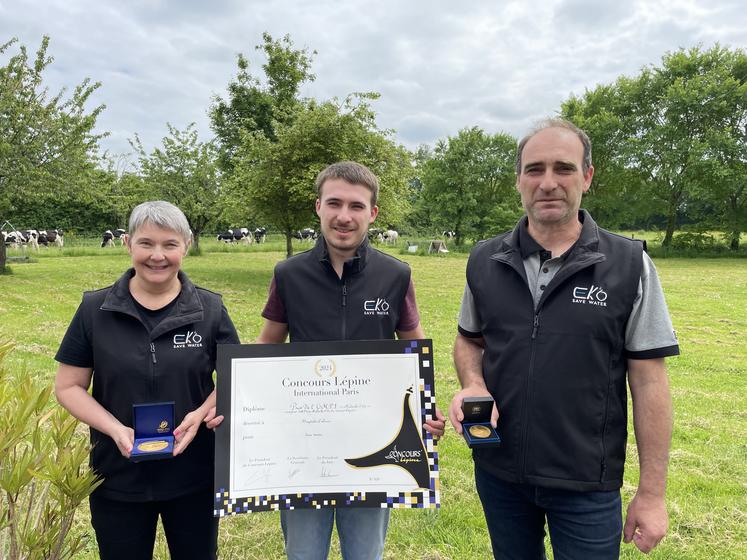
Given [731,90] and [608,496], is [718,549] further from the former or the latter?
[731,90]

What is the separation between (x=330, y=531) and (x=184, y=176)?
27853 mm

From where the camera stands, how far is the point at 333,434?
2.13 metres

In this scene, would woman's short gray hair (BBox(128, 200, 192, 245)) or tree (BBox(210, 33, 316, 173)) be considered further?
tree (BBox(210, 33, 316, 173))

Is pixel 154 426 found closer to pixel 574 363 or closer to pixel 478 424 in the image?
pixel 478 424

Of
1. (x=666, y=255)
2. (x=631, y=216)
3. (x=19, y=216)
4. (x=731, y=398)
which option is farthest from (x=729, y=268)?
(x=19, y=216)

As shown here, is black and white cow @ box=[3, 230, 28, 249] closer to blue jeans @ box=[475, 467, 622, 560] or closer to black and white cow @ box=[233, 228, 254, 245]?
black and white cow @ box=[233, 228, 254, 245]

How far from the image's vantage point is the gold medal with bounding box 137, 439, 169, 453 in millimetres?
1870

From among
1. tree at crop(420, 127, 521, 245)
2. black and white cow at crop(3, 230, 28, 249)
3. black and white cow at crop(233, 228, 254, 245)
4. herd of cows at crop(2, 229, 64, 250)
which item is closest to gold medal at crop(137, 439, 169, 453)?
herd of cows at crop(2, 229, 64, 250)

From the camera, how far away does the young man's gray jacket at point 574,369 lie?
1839mm

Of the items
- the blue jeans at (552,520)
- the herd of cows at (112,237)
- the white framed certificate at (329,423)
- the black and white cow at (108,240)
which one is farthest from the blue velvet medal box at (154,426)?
the black and white cow at (108,240)

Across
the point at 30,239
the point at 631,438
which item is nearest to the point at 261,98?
the point at 30,239

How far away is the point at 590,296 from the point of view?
72.7 inches

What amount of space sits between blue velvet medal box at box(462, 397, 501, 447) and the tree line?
13.1m

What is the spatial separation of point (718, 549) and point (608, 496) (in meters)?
2.47
